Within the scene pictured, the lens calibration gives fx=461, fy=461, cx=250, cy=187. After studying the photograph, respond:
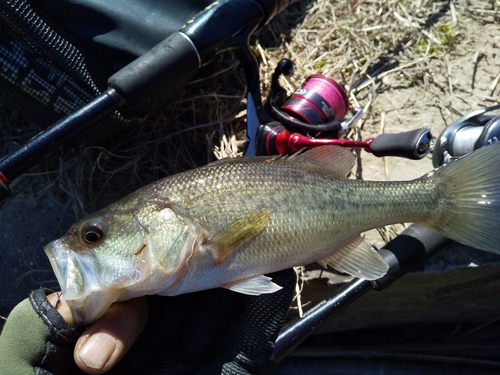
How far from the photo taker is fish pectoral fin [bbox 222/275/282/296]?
2020mm

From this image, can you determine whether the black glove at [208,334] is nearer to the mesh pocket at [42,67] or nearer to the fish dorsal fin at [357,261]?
the fish dorsal fin at [357,261]

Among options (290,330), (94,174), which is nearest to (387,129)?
(290,330)

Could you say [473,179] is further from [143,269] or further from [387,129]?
[143,269]

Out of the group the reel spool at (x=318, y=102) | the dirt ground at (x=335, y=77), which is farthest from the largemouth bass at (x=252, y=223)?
the dirt ground at (x=335, y=77)

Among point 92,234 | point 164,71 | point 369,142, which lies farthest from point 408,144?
point 92,234

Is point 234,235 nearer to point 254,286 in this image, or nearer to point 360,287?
point 254,286

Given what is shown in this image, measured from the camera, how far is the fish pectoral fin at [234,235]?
6.49 feet

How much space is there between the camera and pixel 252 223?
2.01 m

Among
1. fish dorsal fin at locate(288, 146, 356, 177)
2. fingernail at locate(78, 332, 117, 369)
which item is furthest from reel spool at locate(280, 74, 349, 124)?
fingernail at locate(78, 332, 117, 369)

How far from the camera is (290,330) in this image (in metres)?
2.40

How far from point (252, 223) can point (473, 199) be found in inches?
43.5

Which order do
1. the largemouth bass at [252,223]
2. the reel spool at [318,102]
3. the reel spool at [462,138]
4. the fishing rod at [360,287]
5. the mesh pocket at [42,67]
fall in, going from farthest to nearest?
1. the reel spool at [318,102]
2. the reel spool at [462,138]
3. the mesh pocket at [42,67]
4. the fishing rod at [360,287]
5. the largemouth bass at [252,223]

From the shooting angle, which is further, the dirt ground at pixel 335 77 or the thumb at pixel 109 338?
the dirt ground at pixel 335 77

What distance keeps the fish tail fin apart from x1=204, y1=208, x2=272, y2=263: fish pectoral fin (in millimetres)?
915
